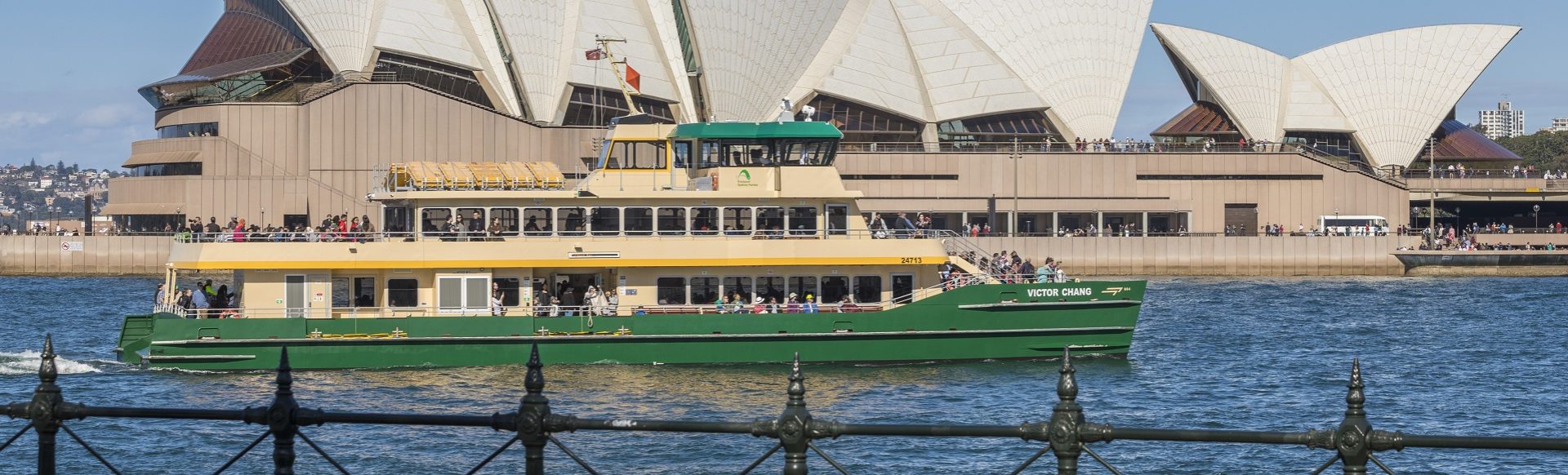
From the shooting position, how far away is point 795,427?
31.0ft

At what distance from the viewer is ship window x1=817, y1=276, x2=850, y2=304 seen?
101 ft

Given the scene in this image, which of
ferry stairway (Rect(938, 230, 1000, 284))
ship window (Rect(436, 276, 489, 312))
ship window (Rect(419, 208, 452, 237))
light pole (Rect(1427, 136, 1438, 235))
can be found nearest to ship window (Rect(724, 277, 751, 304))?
ferry stairway (Rect(938, 230, 1000, 284))

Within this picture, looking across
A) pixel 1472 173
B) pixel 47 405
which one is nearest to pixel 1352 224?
pixel 1472 173

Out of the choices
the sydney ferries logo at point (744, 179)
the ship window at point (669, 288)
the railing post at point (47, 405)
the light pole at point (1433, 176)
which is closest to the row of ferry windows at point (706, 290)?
the ship window at point (669, 288)

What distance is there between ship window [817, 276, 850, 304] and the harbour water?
1477mm

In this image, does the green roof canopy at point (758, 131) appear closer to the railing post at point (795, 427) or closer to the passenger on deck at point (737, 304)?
the passenger on deck at point (737, 304)

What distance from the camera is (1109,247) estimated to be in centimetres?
7050

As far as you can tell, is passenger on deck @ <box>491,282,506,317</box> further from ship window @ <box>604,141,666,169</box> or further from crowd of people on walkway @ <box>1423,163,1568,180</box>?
crowd of people on walkway @ <box>1423,163,1568,180</box>

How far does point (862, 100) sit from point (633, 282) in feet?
161

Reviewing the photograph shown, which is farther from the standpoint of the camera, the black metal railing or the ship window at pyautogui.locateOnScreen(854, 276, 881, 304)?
the ship window at pyautogui.locateOnScreen(854, 276, 881, 304)

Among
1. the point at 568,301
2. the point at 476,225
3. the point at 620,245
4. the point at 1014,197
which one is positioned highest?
the point at 1014,197

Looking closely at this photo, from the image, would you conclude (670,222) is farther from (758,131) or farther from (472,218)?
(472,218)

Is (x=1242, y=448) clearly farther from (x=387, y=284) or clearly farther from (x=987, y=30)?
(x=987, y=30)

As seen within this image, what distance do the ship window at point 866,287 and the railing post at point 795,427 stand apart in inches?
837
